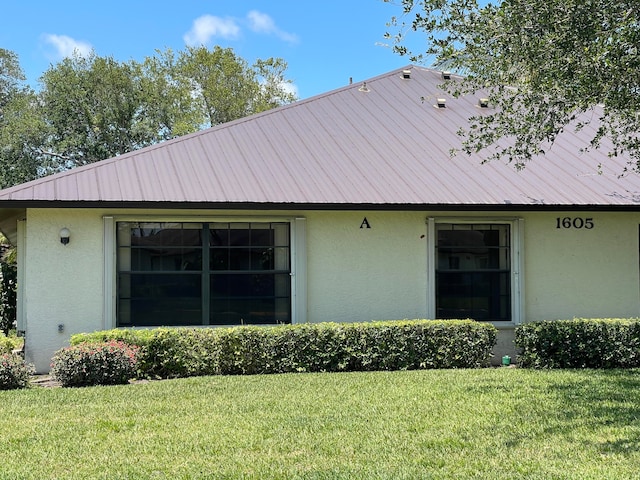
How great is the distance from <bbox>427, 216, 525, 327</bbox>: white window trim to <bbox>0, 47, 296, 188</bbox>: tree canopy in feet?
83.6

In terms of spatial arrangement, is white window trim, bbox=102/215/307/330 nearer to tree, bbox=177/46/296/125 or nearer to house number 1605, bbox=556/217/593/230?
house number 1605, bbox=556/217/593/230

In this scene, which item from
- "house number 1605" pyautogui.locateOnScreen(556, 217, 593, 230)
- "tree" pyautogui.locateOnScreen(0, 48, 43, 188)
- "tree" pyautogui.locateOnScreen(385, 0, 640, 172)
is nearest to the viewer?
"tree" pyautogui.locateOnScreen(385, 0, 640, 172)

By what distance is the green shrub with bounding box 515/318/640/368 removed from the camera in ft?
29.9

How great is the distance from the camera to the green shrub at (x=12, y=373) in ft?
26.0

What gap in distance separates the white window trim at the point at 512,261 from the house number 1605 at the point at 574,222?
70cm

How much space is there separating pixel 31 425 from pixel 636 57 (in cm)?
694

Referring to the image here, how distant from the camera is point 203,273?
9.81 m

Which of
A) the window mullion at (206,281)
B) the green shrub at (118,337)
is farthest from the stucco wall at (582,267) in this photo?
the green shrub at (118,337)

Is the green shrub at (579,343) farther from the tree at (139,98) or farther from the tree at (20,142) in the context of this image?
the tree at (20,142)

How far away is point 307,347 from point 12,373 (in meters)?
3.83

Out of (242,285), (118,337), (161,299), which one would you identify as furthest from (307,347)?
(118,337)

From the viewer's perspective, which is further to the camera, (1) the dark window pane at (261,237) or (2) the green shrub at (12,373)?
(1) the dark window pane at (261,237)

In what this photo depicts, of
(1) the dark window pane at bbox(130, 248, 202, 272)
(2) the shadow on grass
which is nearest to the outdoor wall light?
(1) the dark window pane at bbox(130, 248, 202, 272)

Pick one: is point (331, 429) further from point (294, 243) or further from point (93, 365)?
point (294, 243)
